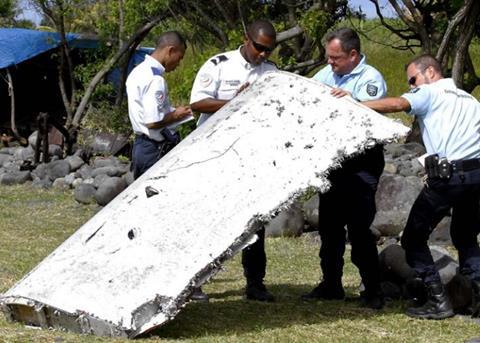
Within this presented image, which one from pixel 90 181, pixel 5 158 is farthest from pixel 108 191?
pixel 5 158

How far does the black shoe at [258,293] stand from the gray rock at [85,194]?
636 centimetres

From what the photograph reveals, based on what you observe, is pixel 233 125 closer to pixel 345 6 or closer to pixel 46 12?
pixel 345 6

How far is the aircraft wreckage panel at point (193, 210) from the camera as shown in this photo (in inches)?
225

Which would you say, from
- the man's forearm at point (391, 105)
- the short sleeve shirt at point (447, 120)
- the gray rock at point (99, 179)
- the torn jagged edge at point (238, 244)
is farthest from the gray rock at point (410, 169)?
the torn jagged edge at point (238, 244)

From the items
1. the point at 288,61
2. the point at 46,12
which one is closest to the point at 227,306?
the point at 288,61

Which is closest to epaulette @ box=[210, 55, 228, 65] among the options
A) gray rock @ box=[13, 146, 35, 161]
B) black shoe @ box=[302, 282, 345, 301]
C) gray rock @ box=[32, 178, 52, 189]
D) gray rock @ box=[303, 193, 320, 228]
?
black shoe @ box=[302, 282, 345, 301]

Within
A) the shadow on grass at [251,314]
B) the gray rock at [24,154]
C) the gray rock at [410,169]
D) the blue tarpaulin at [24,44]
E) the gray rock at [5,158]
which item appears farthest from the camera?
the blue tarpaulin at [24,44]

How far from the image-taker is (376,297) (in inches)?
275

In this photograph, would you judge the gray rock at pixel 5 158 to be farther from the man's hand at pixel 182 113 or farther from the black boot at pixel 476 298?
the black boot at pixel 476 298

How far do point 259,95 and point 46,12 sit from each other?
1340 centimetres

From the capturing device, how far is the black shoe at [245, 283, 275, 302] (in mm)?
7180

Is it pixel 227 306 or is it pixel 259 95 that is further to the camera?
pixel 227 306

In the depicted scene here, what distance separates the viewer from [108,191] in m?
13.0

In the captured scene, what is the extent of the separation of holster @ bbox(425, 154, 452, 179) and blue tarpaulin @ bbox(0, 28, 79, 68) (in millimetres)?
14653
